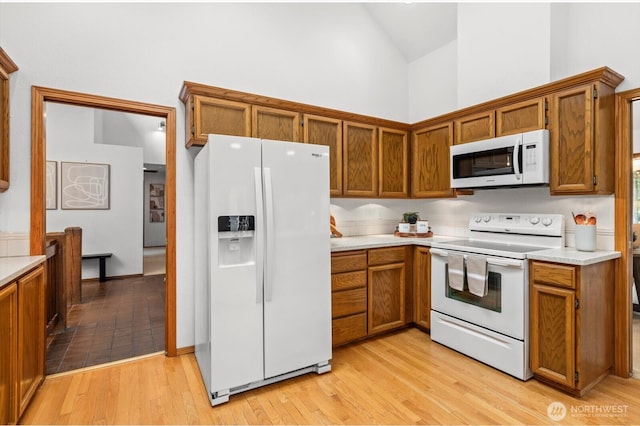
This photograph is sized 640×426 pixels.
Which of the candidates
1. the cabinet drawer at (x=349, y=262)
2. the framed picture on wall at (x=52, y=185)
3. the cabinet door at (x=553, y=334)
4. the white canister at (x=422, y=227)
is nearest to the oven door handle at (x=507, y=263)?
the cabinet door at (x=553, y=334)

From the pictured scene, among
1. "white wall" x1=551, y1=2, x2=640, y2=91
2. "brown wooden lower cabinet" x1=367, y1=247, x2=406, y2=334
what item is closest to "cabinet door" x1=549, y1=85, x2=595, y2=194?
"white wall" x1=551, y1=2, x2=640, y2=91

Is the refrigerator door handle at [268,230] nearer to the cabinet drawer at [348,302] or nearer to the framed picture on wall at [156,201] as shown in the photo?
the cabinet drawer at [348,302]

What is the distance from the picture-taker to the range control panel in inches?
110

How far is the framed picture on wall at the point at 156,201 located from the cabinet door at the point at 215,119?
855cm

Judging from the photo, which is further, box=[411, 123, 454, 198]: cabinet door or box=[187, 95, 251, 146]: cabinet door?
box=[411, 123, 454, 198]: cabinet door

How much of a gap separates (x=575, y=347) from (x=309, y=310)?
1753 mm

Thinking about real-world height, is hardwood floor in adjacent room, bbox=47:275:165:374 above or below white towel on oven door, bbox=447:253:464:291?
below

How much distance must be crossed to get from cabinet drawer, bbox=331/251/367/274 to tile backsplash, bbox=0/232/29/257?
7.36ft

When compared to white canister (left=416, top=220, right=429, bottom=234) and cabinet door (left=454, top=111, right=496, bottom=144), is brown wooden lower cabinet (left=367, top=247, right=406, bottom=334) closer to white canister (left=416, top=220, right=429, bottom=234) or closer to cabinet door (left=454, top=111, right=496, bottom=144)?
white canister (left=416, top=220, right=429, bottom=234)

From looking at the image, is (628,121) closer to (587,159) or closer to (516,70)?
(587,159)

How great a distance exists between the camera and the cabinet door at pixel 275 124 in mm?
2939

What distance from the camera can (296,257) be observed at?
8.08ft

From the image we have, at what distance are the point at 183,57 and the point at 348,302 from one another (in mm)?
2560

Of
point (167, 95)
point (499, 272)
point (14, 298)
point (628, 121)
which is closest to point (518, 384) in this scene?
point (499, 272)
